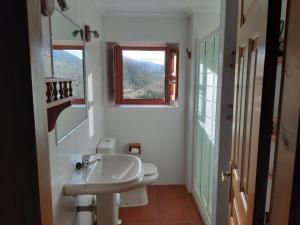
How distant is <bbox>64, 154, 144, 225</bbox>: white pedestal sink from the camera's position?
1481mm

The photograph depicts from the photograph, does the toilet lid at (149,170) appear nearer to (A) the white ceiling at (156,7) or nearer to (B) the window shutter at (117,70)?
(B) the window shutter at (117,70)


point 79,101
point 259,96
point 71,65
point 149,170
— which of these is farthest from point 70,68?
point 149,170

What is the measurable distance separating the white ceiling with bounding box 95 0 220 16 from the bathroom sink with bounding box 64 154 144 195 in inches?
65.8

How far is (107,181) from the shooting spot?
1.68 m

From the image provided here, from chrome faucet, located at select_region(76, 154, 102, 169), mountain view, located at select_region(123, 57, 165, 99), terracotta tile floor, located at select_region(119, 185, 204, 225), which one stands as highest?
mountain view, located at select_region(123, 57, 165, 99)

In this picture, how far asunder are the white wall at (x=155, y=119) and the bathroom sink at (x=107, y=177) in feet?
3.66

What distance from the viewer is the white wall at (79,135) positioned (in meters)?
1.31

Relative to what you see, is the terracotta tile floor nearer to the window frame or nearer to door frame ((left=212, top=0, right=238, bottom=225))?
door frame ((left=212, top=0, right=238, bottom=225))

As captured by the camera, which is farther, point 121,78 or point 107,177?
point 121,78

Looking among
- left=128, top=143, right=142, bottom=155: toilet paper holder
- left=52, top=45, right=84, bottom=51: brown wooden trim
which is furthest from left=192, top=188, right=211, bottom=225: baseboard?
left=52, top=45, right=84, bottom=51: brown wooden trim

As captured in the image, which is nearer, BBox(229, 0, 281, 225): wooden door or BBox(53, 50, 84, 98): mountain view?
BBox(229, 0, 281, 225): wooden door

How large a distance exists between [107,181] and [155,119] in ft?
5.12

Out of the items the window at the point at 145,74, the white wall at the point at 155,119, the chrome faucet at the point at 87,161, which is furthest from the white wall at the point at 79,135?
the window at the point at 145,74

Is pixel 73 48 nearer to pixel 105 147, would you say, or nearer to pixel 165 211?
pixel 105 147
